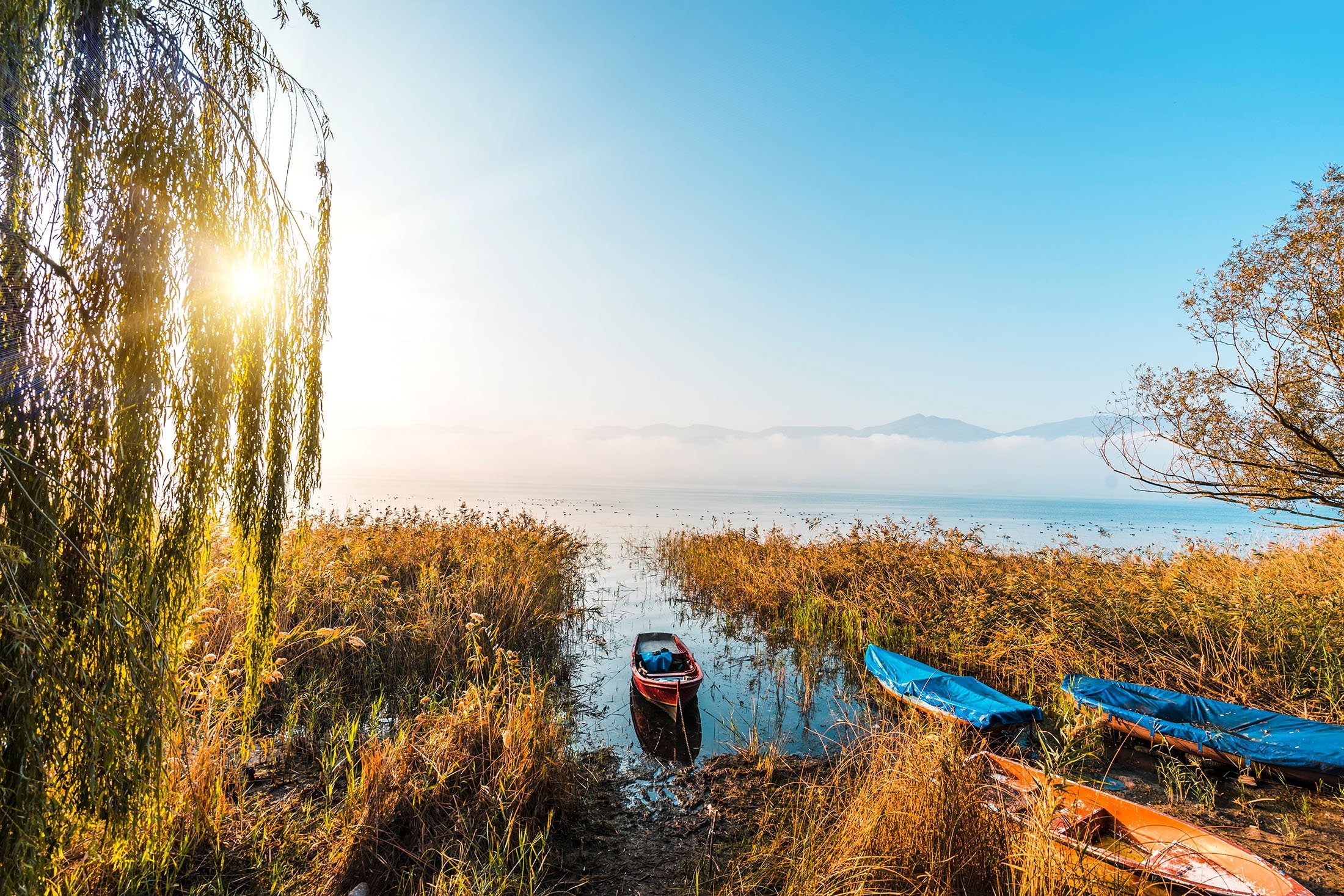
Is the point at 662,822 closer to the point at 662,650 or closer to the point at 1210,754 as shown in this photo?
the point at 662,650

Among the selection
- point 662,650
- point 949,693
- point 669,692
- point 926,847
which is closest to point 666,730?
point 669,692

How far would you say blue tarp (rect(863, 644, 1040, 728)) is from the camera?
7477 millimetres

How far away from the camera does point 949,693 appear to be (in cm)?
839

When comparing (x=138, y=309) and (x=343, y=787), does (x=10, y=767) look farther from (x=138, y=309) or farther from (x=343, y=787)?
(x=343, y=787)

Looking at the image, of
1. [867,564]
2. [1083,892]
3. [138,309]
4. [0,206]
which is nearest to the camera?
[0,206]

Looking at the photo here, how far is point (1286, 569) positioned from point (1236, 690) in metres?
7.19

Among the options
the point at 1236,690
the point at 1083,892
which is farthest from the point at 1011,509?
the point at 1083,892

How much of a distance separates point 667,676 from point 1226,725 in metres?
7.54

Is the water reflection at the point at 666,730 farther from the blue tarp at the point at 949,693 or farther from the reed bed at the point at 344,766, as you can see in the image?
the blue tarp at the point at 949,693

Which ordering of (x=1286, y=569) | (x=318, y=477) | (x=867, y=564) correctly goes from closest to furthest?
(x=318, y=477) → (x=1286, y=569) → (x=867, y=564)

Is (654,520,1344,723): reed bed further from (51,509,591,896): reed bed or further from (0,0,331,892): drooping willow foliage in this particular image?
(0,0,331,892): drooping willow foliage

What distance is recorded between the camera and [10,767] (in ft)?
6.39

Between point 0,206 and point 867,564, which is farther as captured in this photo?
point 867,564

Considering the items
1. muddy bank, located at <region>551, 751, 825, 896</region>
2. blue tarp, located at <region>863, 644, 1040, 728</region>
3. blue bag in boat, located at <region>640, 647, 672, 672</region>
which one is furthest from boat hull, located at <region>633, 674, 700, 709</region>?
blue tarp, located at <region>863, 644, 1040, 728</region>
